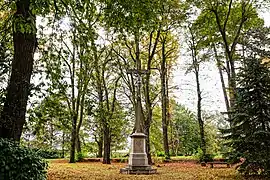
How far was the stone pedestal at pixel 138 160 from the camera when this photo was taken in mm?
13212

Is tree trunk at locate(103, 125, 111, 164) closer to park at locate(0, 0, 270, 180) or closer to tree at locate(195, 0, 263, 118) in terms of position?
park at locate(0, 0, 270, 180)

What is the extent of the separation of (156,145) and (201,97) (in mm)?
9969

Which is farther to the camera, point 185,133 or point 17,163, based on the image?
point 185,133

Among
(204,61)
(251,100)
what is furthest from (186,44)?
→ (251,100)

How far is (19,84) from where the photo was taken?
7020 mm

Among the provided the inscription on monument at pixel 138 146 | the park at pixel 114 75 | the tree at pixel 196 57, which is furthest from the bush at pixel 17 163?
the tree at pixel 196 57

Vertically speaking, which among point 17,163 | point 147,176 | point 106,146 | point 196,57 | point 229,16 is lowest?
point 147,176

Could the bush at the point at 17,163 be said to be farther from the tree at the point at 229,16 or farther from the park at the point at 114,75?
the tree at the point at 229,16

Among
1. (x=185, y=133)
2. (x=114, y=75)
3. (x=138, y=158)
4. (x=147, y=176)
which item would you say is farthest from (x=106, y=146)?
(x=185, y=133)

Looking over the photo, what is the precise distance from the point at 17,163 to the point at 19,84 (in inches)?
84.6

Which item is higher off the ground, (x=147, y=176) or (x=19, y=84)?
(x=19, y=84)

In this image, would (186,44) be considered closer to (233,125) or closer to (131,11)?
(233,125)

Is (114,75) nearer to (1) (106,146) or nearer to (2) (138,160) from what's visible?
(1) (106,146)

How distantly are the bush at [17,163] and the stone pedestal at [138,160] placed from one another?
24.9ft
